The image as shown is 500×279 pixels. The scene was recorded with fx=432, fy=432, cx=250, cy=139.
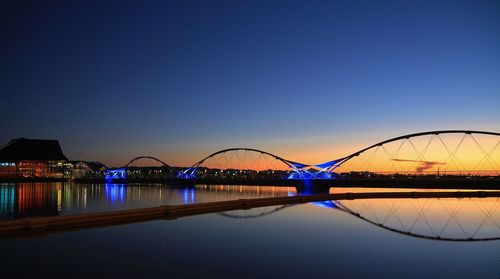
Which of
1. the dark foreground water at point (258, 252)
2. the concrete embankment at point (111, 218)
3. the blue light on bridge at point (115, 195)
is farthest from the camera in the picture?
the blue light on bridge at point (115, 195)

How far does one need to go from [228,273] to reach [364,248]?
8.88 metres

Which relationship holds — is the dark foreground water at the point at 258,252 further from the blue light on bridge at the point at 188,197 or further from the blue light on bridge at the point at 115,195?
the blue light on bridge at the point at 115,195

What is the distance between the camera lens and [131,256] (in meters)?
18.6

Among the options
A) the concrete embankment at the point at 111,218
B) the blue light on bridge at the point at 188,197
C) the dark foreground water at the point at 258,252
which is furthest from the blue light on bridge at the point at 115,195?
the dark foreground water at the point at 258,252

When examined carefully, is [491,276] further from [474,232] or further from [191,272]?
[474,232]

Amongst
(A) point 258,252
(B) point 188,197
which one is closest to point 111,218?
(A) point 258,252

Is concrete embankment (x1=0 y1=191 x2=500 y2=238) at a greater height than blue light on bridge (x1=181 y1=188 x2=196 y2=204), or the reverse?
concrete embankment (x1=0 y1=191 x2=500 y2=238)

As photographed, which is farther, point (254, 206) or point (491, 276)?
point (254, 206)

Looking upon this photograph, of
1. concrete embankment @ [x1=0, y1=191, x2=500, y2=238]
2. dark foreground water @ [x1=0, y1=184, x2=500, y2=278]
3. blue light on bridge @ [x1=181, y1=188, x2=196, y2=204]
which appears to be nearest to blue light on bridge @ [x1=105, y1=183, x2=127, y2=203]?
blue light on bridge @ [x1=181, y1=188, x2=196, y2=204]

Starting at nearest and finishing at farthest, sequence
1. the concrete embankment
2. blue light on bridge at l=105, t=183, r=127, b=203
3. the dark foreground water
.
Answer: the dark foreground water
the concrete embankment
blue light on bridge at l=105, t=183, r=127, b=203

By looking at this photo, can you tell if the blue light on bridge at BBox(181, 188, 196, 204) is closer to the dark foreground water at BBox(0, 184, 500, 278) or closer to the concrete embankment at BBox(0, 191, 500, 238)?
the concrete embankment at BBox(0, 191, 500, 238)

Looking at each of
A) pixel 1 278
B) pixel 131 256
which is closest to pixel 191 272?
pixel 131 256

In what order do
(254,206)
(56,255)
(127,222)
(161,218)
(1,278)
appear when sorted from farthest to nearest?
(254,206) < (161,218) < (127,222) < (56,255) < (1,278)

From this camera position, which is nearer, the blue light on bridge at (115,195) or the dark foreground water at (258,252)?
the dark foreground water at (258,252)
